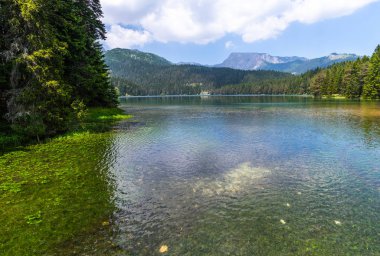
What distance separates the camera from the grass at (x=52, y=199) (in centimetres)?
1000

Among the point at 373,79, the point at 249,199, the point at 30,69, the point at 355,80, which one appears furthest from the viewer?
the point at 355,80

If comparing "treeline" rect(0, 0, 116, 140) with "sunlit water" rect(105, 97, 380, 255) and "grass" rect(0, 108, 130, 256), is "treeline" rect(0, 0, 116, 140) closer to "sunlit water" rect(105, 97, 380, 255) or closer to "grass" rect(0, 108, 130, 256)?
"grass" rect(0, 108, 130, 256)

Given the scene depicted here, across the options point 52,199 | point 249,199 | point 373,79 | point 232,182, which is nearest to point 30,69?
point 52,199

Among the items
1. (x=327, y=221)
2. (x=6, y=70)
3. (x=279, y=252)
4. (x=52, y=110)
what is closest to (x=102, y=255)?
(x=279, y=252)

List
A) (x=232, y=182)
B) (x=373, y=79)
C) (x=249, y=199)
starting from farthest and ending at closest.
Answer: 1. (x=373, y=79)
2. (x=232, y=182)
3. (x=249, y=199)

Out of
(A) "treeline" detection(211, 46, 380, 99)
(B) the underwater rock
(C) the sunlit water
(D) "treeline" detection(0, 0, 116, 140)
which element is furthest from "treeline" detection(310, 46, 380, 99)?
(D) "treeline" detection(0, 0, 116, 140)

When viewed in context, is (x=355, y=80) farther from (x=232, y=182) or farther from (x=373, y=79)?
(x=232, y=182)

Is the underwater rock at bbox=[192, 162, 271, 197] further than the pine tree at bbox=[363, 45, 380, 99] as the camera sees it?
No

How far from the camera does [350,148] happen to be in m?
25.2

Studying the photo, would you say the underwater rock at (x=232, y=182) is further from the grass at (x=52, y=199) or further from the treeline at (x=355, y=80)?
the treeline at (x=355, y=80)

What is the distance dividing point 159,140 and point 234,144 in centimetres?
937

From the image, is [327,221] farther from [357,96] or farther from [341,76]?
[341,76]

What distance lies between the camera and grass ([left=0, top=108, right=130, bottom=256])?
10.0m

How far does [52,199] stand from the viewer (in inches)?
546
